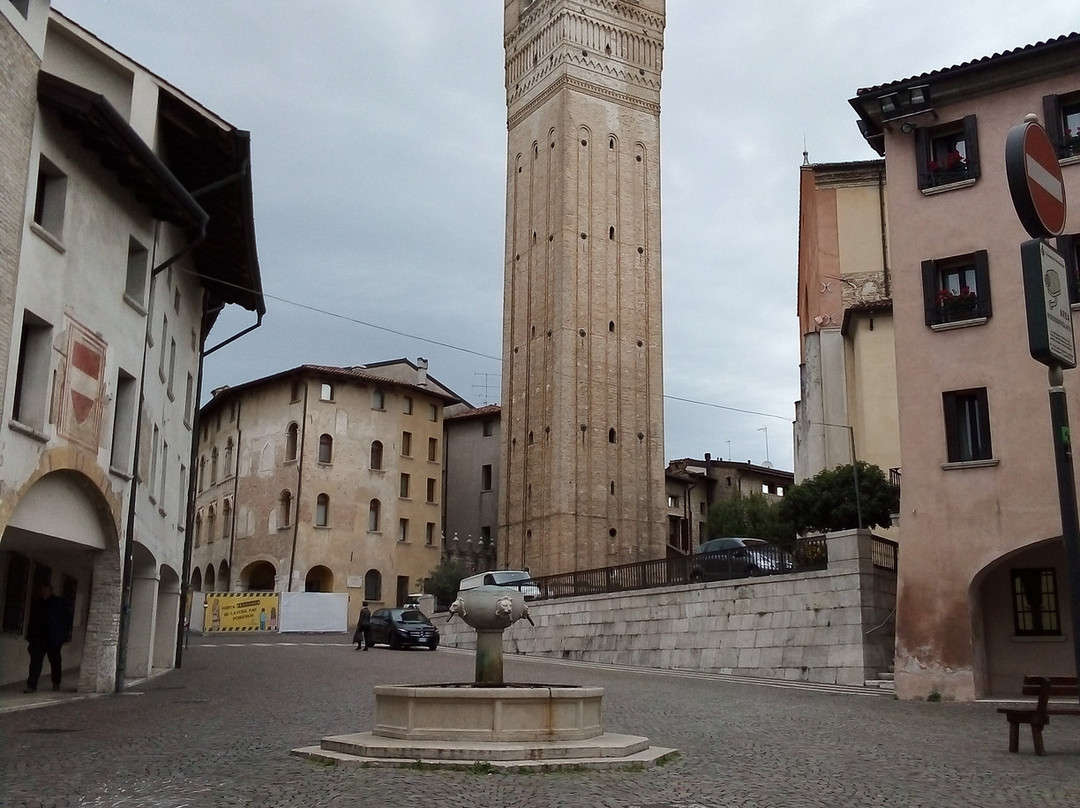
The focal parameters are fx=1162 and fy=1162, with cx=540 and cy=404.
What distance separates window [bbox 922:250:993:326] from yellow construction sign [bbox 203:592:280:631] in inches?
1440

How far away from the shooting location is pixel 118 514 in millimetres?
17844

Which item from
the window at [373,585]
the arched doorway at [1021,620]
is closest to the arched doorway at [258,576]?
the window at [373,585]

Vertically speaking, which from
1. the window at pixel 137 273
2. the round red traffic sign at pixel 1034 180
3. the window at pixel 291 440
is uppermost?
the window at pixel 291 440

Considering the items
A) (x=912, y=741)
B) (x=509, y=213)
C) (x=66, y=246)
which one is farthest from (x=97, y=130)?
(x=509, y=213)

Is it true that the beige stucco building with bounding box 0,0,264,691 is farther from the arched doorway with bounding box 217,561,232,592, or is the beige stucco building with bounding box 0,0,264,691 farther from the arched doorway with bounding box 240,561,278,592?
the arched doorway with bounding box 217,561,232,592

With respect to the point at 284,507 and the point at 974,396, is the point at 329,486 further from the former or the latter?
the point at 974,396

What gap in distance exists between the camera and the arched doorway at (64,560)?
51.5 ft

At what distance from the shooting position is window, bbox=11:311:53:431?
1512 centimetres

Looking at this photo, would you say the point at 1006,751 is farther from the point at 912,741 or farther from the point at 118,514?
the point at 118,514

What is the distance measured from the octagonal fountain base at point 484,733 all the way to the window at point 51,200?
348 inches

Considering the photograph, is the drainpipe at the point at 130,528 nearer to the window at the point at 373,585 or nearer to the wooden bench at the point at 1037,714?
the wooden bench at the point at 1037,714

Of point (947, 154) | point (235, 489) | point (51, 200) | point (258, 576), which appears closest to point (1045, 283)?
point (51, 200)

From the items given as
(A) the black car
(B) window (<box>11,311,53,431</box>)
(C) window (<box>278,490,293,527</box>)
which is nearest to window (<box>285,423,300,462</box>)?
(C) window (<box>278,490,293,527</box>)

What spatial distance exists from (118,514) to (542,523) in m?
45.0
